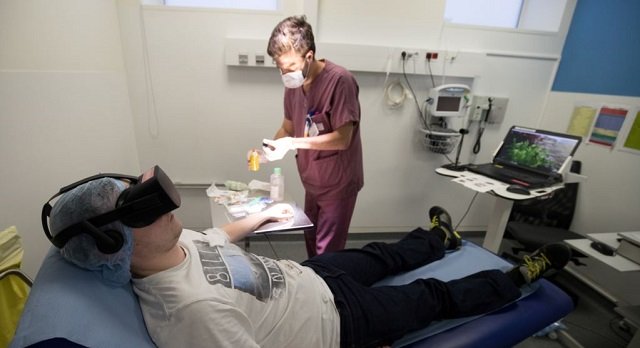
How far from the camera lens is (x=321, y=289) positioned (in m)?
1.08

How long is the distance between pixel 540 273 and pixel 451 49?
169 centimetres

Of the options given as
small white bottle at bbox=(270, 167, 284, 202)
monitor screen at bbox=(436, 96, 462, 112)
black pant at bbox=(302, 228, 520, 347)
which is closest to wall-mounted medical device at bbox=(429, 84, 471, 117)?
monitor screen at bbox=(436, 96, 462, 112)

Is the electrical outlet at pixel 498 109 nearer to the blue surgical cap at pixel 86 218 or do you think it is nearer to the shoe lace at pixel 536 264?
the shoe lace at pixel 536 264

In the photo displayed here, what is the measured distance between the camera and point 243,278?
91cm

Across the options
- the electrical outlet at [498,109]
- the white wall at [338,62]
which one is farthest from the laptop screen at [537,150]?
the white wall at [338,62]

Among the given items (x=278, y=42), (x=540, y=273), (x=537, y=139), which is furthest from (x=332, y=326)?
(x=537, y=139)

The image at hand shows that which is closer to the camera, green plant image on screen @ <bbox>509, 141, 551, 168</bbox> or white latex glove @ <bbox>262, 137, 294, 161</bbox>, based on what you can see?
white latex glove @ <bbox>262, 137, 294, 161</bbox>

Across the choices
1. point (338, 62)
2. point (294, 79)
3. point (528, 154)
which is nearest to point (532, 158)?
point (528, 154)

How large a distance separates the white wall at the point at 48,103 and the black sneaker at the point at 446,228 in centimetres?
186

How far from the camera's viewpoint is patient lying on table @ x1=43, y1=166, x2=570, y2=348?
27.7 inches

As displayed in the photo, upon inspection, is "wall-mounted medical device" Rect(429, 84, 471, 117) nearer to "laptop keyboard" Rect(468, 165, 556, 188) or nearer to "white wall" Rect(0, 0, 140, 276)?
"laptop keyboard" Rect(468, 165, 556, 188)

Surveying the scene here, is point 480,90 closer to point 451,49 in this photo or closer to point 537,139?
point 451,49

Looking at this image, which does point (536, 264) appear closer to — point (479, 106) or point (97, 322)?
point (479, 106)

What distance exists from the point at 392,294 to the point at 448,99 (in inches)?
64.3
